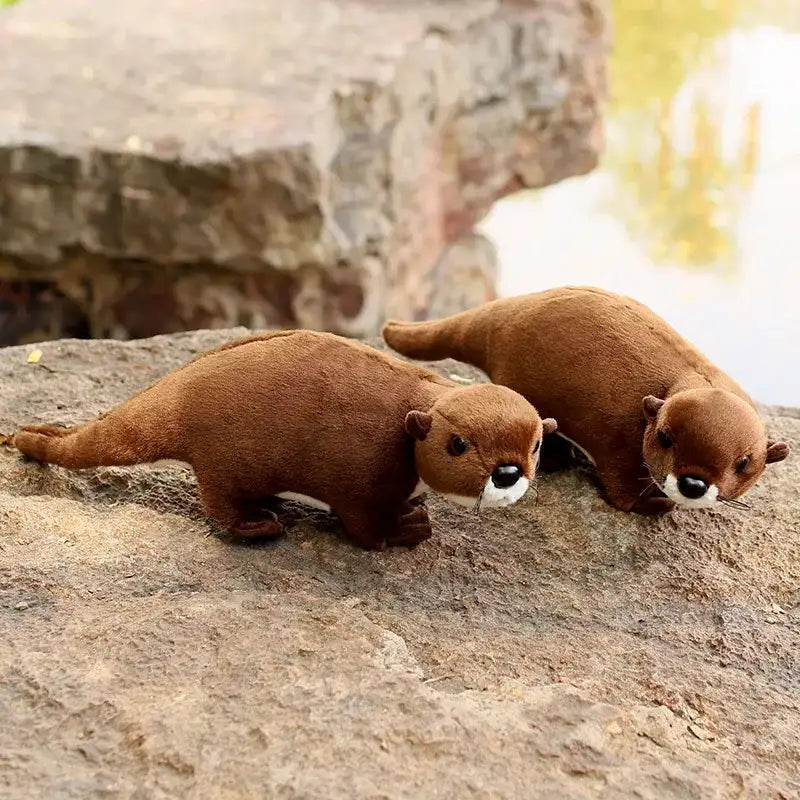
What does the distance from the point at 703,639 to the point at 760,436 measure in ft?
0.79

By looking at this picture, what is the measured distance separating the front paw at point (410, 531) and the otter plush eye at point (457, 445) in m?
0.19

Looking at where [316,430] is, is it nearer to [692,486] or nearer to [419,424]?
[419,424]

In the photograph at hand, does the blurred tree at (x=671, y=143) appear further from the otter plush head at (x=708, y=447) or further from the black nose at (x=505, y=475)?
the black nose at (x=505, y=475)

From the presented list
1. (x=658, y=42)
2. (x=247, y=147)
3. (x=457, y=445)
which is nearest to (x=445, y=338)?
A: (x=457, y=445)

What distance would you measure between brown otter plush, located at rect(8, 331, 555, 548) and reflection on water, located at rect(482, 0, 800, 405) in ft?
6.90

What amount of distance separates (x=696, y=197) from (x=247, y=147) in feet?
5.80

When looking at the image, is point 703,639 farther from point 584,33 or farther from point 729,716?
point 584,33

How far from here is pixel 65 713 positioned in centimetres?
91

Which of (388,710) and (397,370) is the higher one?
(397,370)

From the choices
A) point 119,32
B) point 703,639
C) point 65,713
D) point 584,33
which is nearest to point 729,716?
point 703,639

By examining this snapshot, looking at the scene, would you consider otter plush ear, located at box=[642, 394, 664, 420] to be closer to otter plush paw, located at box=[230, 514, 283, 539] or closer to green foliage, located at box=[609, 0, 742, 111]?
otter plush paw, located at box=[230, 514, 283, 539]

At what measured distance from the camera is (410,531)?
1211 millimetres

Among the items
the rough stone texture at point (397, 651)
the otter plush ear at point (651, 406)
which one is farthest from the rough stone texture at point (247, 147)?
the otter plush ear at point (651, 406)

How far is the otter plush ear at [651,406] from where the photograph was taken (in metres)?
1.16
